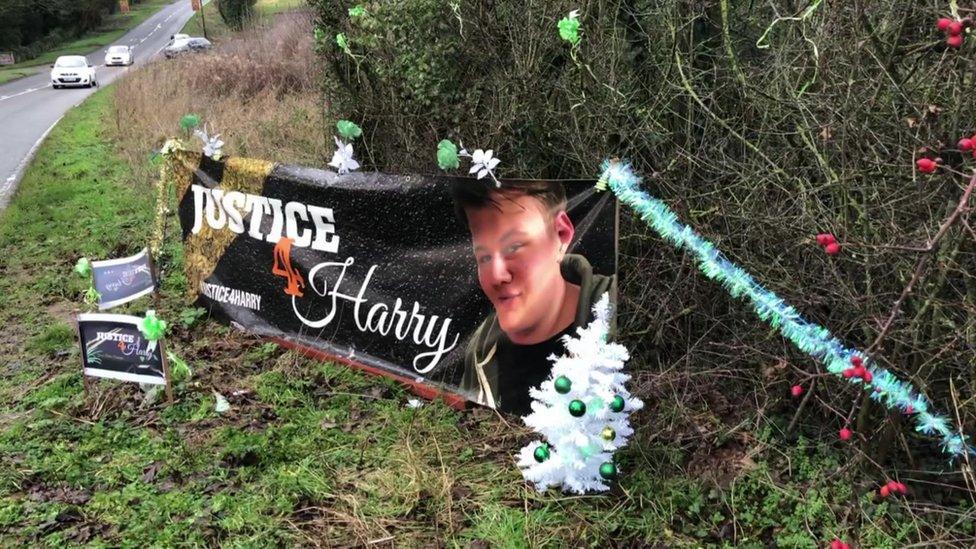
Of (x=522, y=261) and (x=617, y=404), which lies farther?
(x=522, y=261)

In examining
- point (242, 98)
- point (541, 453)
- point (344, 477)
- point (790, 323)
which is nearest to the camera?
point (790, 323)

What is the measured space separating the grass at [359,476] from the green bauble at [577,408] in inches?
20.9

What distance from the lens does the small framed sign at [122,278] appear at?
4.70 m

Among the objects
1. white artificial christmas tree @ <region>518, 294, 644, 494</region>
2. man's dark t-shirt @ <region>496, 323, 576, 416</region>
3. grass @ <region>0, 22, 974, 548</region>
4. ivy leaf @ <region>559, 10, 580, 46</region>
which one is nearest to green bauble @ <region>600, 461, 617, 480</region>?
white artificial christmas tree @ <region>518, 294, 644, 494</region>

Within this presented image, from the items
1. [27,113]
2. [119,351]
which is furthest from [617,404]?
[27,113]

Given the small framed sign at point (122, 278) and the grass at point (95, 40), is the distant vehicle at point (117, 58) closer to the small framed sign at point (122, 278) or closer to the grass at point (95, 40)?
the grass at point (95, 40)

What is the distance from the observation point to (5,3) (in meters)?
45.9

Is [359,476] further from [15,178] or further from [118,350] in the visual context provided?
[15,178]

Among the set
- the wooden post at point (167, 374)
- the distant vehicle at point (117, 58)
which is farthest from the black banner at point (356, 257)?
the distant vehicle at point (117, 58)

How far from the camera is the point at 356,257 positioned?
4773 millimetres

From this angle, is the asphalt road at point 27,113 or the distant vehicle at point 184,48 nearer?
the asphalt road at point 27,113

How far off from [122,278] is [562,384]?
3.21 meters

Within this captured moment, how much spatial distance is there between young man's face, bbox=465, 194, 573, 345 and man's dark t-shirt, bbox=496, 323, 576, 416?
0.17ft

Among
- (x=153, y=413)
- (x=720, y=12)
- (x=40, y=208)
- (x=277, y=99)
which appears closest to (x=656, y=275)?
(x=720, y=12)
